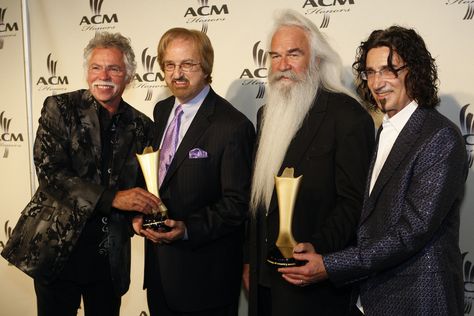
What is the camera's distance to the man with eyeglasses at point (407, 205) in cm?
168

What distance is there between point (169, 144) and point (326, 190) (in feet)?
2.60

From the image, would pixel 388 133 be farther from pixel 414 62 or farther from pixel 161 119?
pixel 161 119

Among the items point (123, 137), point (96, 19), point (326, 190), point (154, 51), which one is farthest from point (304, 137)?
point (96, 19)

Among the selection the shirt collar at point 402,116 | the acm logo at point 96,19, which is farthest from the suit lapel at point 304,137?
the acm logo at point 96,19

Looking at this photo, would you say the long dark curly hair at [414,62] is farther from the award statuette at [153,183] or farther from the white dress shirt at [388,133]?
the award statuette at [153,183]

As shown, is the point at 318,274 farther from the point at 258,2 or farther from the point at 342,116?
the point at 258,2

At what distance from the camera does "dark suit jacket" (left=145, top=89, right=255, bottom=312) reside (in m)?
2.28

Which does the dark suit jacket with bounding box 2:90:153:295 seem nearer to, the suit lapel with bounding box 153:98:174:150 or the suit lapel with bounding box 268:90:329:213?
the suit lapel with bounding box 153:98:174:150

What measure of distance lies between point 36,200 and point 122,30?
1670mm

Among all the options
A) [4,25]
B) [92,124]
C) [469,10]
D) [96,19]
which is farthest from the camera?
[4,25]

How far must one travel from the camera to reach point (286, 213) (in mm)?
1921

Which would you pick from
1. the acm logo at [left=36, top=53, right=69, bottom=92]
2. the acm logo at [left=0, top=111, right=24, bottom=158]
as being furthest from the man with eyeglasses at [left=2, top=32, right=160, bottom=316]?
the acm logo at [left=0, top=111, right=24, bottom=158]

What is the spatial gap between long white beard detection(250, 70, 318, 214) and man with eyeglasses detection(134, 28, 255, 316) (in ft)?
0.22

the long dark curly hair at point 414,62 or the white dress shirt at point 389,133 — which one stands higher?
the long dark curly hair at point 414,62
